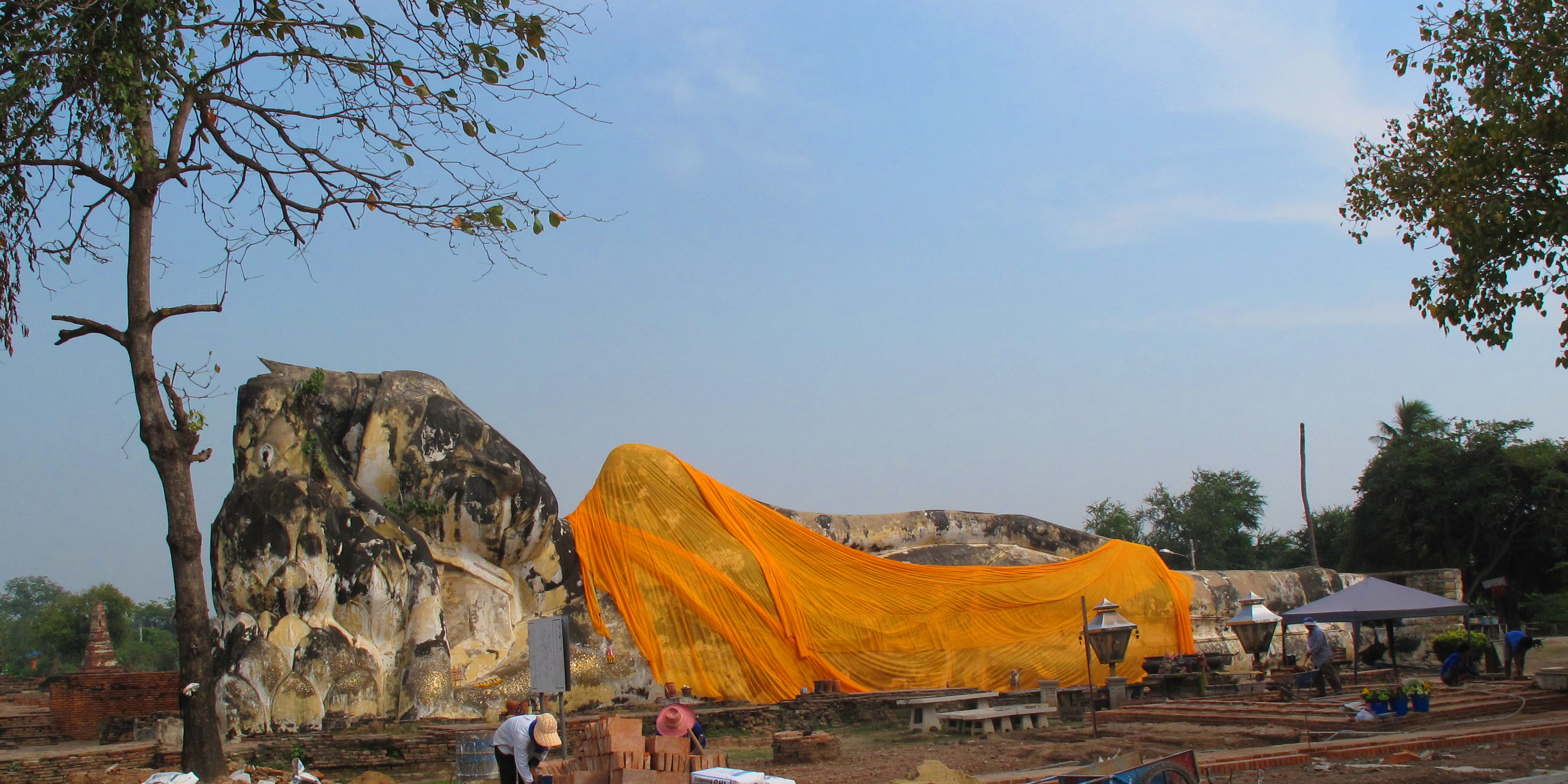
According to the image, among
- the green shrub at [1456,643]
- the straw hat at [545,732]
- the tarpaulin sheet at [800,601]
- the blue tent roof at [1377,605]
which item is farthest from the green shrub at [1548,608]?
the straw hat at [545,732]

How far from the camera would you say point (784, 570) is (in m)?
12.4

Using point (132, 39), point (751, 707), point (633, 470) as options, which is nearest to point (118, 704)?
point (633, 470)

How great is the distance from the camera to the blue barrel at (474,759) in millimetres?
8461

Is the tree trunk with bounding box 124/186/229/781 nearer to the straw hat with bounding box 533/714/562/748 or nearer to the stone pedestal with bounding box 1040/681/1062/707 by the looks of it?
the straw hat with bounding box 533/714/562/748

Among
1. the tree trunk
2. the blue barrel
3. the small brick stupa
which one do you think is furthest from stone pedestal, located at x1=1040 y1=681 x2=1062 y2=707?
the small brick stupa

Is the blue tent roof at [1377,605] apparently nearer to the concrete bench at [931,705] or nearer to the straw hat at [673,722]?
the concrete bench at [931,705]

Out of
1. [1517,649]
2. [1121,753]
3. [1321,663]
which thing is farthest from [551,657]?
[1517,649]

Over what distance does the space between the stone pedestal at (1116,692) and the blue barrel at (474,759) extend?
5.66m

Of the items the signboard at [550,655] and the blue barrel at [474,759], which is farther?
the blue barrel at [474,759]

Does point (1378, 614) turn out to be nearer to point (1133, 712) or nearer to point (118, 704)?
point (1133, 712)

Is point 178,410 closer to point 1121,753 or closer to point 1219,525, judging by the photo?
point 1121,753

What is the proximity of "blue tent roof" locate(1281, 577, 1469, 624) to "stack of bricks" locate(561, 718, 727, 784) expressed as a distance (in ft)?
25.2

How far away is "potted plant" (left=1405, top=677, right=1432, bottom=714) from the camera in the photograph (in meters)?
8.49

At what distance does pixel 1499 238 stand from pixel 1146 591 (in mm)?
5521
